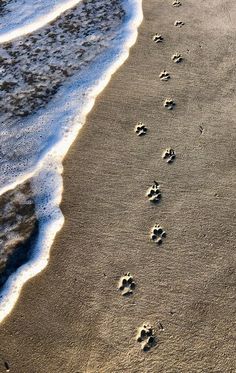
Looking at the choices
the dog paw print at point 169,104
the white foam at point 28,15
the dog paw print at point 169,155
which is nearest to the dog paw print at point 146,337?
the dog paw print at point 169,155

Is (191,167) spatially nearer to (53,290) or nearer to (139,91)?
(139,91)

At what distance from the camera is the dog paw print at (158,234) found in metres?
→ 6.59

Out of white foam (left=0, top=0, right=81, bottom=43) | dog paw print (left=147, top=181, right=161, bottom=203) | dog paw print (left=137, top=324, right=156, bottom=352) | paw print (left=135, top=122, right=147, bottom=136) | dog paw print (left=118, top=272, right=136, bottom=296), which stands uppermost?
white foam (left=0, top=0, right=81, bottom=43)

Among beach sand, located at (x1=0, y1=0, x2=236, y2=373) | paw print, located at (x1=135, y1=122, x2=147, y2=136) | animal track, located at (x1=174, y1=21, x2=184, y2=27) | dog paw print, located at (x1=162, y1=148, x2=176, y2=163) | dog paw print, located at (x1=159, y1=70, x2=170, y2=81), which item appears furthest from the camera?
animal track, located at (x1=174, y1=21, x2=184, y2=27)

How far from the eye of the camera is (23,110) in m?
8.85

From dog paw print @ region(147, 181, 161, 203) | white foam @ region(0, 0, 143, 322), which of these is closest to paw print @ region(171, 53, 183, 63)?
white foam @ region(0, 0, 143, 322)

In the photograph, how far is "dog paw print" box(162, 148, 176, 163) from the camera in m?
7.54

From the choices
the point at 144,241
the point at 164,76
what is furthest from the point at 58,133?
the point at 144,241

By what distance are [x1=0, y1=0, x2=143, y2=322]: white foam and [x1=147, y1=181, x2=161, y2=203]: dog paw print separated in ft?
4.72

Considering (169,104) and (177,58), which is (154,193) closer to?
(169,104)

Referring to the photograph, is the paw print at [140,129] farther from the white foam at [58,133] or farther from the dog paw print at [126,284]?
the dog paw print at [126,284]

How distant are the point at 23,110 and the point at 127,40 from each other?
2881 millimetres

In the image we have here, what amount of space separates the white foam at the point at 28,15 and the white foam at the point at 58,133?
1851 mm

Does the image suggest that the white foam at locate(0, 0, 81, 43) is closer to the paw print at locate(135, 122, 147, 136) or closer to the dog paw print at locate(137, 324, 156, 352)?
the paw print at locate(135, 122, 147, 136)
